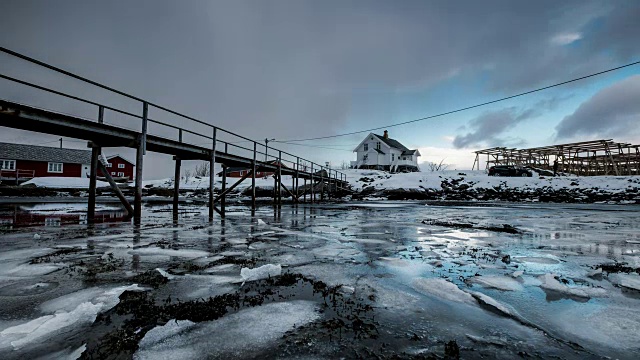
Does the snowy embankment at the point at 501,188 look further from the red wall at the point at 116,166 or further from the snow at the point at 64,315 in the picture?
the red wall at the point at 116,166

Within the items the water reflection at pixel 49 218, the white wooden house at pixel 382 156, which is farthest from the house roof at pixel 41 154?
the white wooden house at pixel 382 156

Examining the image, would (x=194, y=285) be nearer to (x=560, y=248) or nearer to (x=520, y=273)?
(x=520, y=273)

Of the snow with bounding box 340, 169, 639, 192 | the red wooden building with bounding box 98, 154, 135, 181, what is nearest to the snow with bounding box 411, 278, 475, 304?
the snow with bounding box 340, 169, 639, 192

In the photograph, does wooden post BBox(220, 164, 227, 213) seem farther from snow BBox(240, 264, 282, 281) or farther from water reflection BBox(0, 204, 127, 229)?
snow BBox(240, 264, 282, 281)

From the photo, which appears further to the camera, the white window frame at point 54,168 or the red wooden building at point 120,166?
the red wooden building at point 120,166

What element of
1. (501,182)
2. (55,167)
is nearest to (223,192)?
(501,182)

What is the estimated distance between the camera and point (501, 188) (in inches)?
1108

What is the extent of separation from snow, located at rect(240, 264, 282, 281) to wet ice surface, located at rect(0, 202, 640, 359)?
13 mm

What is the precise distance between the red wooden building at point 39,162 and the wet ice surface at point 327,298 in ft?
154

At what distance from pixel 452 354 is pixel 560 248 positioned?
4466 millimetres

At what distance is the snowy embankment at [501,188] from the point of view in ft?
76.2

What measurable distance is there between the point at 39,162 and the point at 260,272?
54.9 meters

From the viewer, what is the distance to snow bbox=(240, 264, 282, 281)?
3006 millimetres

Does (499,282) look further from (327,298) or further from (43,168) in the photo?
(43,168)
